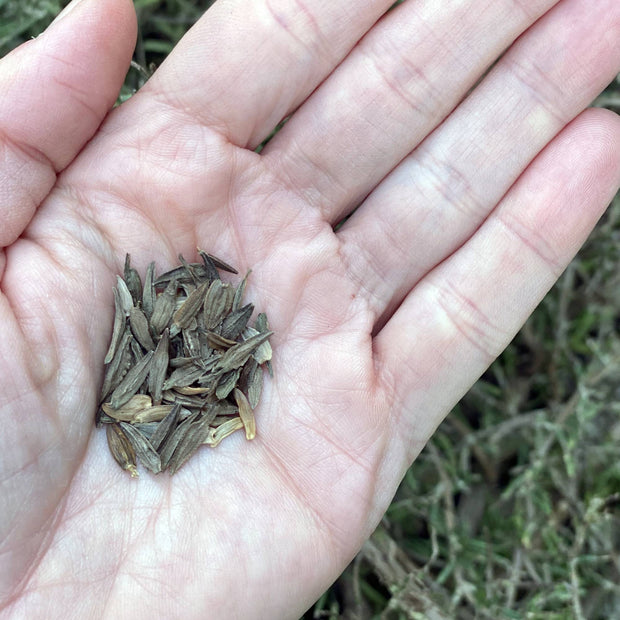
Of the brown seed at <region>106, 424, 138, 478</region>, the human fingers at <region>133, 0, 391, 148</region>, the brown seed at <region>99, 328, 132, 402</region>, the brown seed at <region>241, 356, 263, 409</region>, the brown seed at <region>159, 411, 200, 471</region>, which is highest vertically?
the human fingers at <region>133, 0, 391, 148</region>

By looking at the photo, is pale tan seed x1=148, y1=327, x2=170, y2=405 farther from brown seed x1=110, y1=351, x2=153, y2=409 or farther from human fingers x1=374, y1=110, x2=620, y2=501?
human fingers x1=374, y1=110, x2=620, y2=501

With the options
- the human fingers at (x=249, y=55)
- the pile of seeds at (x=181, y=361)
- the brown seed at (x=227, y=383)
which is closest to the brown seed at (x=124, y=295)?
the pile of seeds at (x=181, y=361)

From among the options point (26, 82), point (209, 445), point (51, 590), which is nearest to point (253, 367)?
point (209, 445)

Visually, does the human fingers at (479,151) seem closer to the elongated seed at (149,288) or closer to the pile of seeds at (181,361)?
the pile of seeds at (181,361)

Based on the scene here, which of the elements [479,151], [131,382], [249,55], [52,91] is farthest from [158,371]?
[479,151]

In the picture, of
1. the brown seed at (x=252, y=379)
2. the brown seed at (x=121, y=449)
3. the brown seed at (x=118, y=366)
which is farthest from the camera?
the brown seed at (x=252, y=379)

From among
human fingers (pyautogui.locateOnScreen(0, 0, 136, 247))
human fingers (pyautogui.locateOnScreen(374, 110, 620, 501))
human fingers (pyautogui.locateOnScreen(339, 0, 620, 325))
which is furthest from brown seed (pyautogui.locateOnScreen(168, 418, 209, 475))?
human fingers (pyautogui.locateOnScreen(0, 0, 136, 247))
